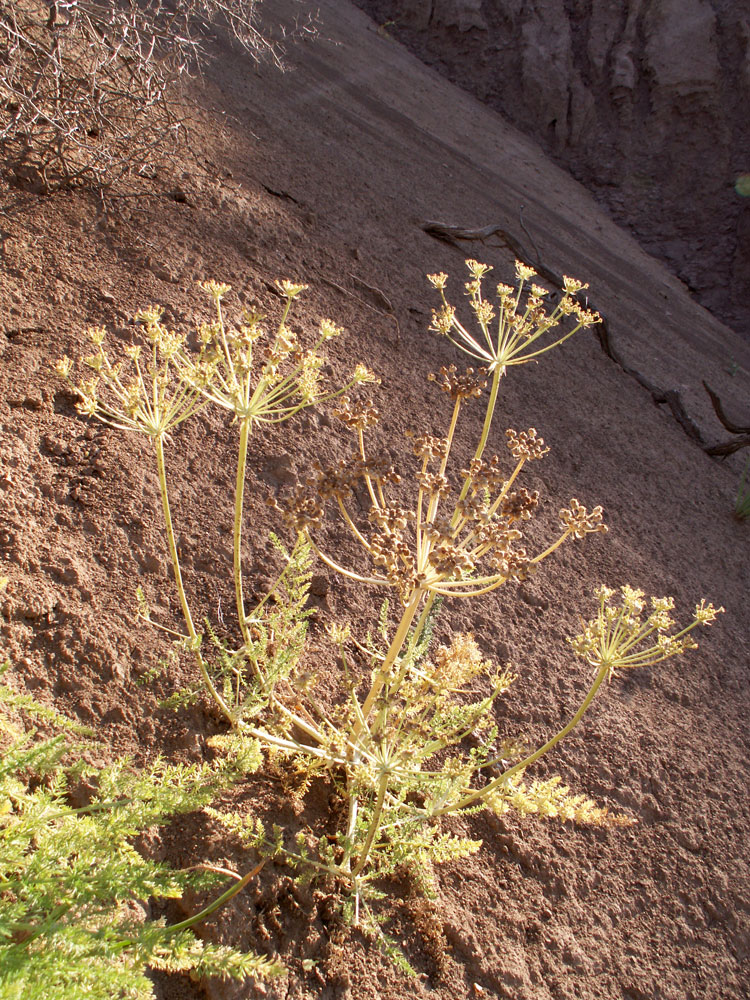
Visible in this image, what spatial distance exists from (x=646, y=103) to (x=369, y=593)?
10.5 meters

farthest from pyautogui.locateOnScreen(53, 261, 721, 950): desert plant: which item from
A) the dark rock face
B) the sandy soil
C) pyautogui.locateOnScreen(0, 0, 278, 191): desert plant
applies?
the dark rock face

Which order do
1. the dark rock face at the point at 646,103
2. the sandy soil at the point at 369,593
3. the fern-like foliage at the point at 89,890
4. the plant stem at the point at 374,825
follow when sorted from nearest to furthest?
1. the fern-like foliage at the point at 89,890
2. the plant stem at the point at 374,825
3. the sandy soil at the point at 369,593
4. the dark rock face at the point at 646,103

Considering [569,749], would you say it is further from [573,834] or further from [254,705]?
[254,705]

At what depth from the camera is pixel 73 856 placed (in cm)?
135

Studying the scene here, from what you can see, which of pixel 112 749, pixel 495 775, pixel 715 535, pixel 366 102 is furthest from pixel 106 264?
pixel 366 102

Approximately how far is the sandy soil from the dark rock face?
584 cm

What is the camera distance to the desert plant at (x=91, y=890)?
1031 mm

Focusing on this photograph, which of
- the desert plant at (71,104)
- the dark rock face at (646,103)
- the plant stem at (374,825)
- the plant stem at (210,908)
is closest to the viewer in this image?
the plant stem at (210,908)

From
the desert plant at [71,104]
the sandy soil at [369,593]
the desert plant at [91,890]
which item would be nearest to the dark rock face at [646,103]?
the sandy soil at [369,593]

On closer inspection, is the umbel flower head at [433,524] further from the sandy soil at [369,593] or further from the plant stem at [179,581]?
the sandy soil at [369,593]

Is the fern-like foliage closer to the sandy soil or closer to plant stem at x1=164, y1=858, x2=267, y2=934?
plant stem at x1=164, y1=858, x2=267, y2=934

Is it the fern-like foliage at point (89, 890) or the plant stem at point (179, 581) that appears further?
the plant stem at point (179, 581)

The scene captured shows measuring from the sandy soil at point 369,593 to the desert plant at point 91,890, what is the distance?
295mm

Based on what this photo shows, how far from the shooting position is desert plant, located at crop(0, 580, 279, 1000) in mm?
1031
